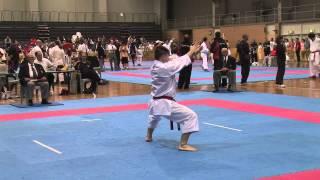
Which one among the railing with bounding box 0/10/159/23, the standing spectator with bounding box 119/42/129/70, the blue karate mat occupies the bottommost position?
the blue karate mat

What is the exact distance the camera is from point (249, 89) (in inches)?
608

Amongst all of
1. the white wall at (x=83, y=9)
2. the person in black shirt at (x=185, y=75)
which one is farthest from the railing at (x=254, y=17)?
the person in black shirt at (x=185, y=75)

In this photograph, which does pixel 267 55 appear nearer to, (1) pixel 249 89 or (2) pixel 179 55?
(1) pixel 249 89

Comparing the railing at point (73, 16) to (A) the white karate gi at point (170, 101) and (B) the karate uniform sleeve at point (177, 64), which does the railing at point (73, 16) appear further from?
(B) the karate uniform sleeve at point (177, 64)

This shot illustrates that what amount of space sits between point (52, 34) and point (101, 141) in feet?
114

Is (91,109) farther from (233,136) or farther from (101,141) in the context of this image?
(233,136)

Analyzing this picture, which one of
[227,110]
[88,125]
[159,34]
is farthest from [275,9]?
[88,125]

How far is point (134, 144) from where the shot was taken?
757 cm

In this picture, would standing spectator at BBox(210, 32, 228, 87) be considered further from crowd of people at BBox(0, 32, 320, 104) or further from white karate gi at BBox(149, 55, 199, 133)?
white karate gi at BBox(149, 55, 199, 133)

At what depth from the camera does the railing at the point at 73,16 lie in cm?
4200

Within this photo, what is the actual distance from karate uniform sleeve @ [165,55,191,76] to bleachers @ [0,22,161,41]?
34525mm

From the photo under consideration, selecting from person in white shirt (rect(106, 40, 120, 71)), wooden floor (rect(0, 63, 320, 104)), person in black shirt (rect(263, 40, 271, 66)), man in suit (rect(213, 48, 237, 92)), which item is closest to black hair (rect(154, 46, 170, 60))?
wooden floor (rect(0, 63, 320, 104))

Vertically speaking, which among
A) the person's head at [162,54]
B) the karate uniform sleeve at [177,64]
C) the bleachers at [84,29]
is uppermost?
the bleachers at [84,29]

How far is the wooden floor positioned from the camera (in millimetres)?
14235
